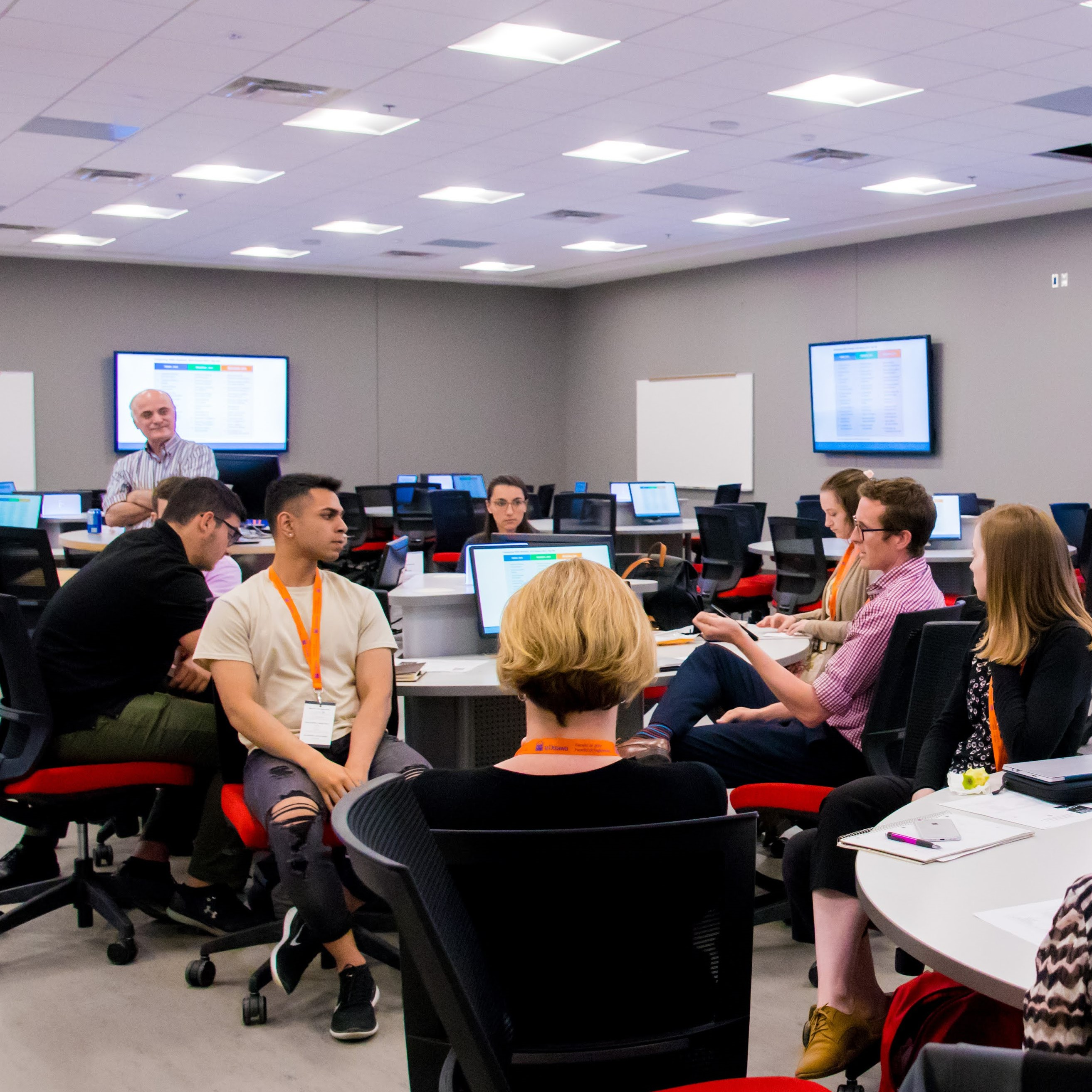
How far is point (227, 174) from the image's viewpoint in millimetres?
8836

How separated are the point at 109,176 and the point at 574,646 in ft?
27.0

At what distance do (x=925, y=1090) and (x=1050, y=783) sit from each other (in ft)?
3.91

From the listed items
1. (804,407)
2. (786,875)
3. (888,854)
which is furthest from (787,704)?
(804,407)

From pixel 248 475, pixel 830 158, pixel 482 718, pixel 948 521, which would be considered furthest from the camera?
pixel 830 158

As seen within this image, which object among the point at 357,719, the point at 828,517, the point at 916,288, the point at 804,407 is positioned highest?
the point at 916,288

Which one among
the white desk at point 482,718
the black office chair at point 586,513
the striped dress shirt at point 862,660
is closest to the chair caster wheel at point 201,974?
the white desk at point 482,718

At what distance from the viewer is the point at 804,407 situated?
12.2 meters

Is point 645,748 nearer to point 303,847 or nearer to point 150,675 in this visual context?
point 303,847

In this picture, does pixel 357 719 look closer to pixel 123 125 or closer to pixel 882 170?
pixel 123 125

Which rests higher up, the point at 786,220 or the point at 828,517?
the point at 786,220

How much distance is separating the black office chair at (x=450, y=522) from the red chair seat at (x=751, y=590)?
7.40 ft

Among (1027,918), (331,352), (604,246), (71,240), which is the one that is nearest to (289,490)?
(1027,918)

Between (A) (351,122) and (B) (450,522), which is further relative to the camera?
(B) (450,522)

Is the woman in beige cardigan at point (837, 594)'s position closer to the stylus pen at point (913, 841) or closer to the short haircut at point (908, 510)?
the short haircut at point (908, 510)
